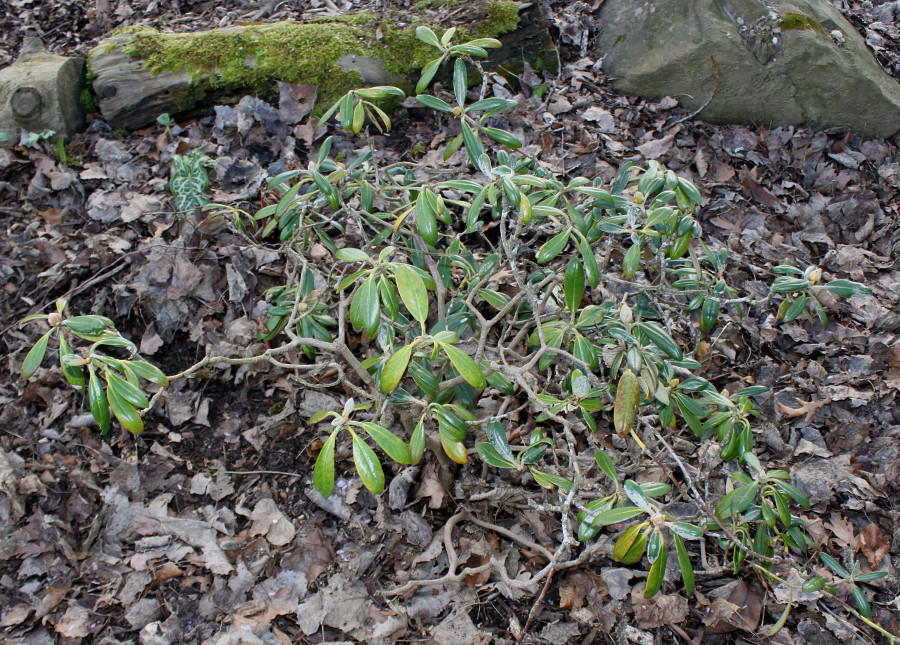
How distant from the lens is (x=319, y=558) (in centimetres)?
209

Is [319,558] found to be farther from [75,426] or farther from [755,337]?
[755,337]

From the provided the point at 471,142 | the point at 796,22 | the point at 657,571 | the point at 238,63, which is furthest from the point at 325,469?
the point at 796,22

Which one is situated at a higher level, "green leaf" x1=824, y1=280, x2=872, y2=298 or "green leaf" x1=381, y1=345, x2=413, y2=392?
"green leaf" x1=381, y1=345, x2=413, y2=392

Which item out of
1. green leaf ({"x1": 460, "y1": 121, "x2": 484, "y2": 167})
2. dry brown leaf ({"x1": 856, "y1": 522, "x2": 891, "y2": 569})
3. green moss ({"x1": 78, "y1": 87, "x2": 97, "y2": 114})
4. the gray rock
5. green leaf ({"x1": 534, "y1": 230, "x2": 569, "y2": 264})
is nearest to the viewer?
green leaf ({"x1": 534, "y1": 230, "x2": 569, "y2": 264})

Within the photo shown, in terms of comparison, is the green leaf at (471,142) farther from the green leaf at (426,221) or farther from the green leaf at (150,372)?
the green leaf at (150,372)

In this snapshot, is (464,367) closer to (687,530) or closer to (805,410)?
(687,530)

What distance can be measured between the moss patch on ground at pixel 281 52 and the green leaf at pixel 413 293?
2254mm

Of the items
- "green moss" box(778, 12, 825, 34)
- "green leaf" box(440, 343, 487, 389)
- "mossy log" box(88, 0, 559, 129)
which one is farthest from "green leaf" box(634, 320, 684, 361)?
"green moss" box(778, 12, 825, 34)

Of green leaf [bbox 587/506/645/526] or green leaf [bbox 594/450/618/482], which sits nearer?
green leaf [bbox 587/506/645/526]

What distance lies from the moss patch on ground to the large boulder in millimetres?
1294

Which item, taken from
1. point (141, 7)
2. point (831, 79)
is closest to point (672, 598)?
point (831, 79)

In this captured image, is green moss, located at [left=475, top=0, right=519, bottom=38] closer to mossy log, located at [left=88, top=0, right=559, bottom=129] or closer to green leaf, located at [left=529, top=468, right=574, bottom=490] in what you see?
mossy log, located at [left=88, top=0, right=559, bottom=129]

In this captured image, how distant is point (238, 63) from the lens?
10.8 feet

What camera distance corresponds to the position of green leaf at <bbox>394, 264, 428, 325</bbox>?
1420mm
